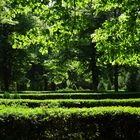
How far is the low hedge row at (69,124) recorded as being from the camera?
375 inches

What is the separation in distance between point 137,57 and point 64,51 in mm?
27308

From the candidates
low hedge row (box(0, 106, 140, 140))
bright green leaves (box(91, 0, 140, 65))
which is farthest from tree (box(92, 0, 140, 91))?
low hedge row (box(0, 106, 140, 140))

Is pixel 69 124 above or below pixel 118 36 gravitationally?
below

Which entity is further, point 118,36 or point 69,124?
point 118,36

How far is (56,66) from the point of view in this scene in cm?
4259

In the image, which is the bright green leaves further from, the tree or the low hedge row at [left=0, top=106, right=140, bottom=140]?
the low hedge row at [left=0, top=106, right=140, bottom=140]

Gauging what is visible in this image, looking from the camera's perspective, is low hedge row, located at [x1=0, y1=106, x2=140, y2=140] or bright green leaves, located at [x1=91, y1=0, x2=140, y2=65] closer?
low hedge row, located at [x1=0, y1=106, x2=140, y2=140]

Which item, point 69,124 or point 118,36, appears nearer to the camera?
point 69,124

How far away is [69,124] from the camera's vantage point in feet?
33.4

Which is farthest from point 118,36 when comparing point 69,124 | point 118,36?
point 69,124

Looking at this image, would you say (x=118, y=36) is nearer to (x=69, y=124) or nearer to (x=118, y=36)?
(x=118, y=36)

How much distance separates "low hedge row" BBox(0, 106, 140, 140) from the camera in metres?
9.52

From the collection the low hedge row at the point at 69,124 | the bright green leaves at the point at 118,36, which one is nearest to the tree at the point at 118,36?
the bright green leaves at the point at 118,36

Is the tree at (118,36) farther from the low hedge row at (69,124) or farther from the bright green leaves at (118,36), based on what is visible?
the low hedge row at (69,124)
